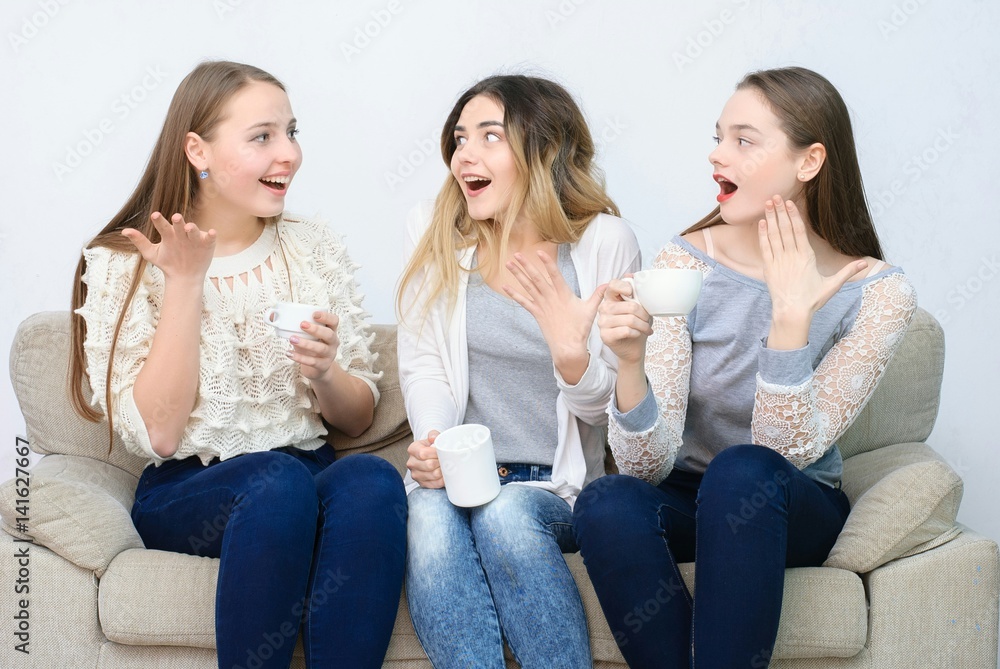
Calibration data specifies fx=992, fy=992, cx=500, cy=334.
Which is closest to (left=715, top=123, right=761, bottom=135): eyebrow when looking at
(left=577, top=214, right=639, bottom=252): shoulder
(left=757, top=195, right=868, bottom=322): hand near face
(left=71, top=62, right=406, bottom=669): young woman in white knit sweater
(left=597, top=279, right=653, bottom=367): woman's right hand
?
(left=757, top=195, right=868, bottom=322): hand near face

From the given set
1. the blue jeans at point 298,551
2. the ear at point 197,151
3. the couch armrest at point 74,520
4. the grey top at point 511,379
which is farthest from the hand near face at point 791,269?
the couch armrest at point 74,520

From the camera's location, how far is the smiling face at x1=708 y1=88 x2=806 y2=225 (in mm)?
1794

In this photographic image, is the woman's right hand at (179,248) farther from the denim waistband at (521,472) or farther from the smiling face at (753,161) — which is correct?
the smiling face at (753,161)

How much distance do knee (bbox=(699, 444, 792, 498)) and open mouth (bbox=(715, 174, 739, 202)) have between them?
490 millimetres

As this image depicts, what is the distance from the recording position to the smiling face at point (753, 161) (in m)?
1.79

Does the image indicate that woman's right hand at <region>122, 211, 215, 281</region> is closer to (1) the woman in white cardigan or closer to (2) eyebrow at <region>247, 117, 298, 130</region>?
(2) eyebrow at <region>247, 117, 298, 130</region>

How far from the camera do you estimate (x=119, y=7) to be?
266cm

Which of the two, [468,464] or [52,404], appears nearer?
[468,464]

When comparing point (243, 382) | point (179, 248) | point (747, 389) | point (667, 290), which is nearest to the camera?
point (667, 290)

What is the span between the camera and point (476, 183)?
2.04m

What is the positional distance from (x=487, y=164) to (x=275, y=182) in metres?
0.42

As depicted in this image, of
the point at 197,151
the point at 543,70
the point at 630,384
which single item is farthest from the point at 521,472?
the point at 543,70

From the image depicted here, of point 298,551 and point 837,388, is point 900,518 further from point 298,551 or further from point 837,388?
point 298,551

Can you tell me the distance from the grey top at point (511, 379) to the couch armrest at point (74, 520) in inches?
27.3
